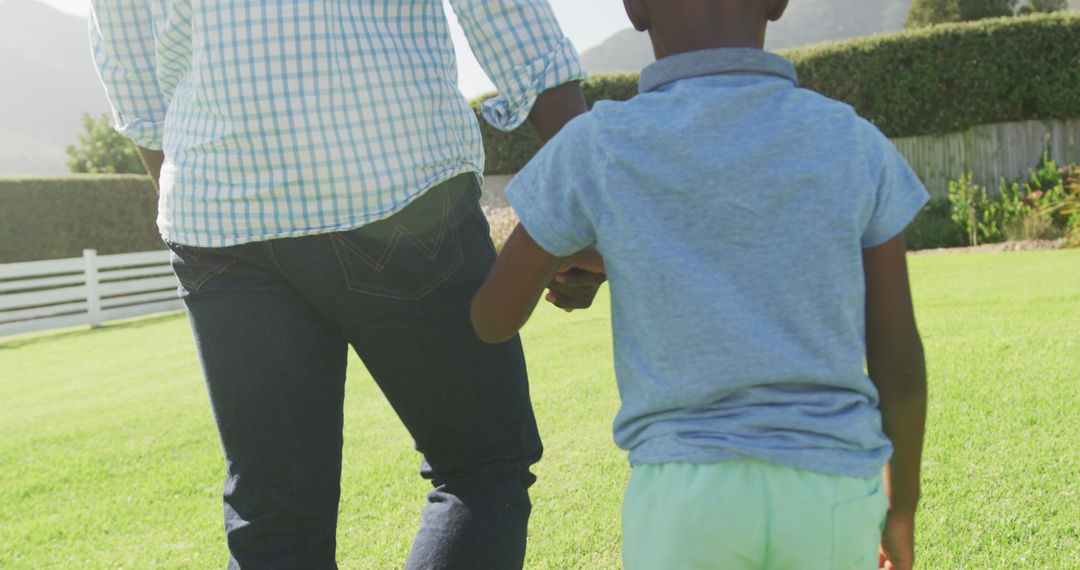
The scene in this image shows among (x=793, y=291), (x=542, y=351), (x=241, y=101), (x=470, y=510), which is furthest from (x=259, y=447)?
(x=542, y=351)

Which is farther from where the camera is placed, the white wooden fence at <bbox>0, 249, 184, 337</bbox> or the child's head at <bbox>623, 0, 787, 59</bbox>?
the white wooden fence at <bbox>0, 249, 184, 337</bbox>

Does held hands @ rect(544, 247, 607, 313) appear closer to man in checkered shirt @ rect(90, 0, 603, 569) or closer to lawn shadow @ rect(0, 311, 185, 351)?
man in checkered shirt @ rect(90, 0, 603, 569)

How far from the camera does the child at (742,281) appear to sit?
111cm

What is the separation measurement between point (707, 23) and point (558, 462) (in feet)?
8.21

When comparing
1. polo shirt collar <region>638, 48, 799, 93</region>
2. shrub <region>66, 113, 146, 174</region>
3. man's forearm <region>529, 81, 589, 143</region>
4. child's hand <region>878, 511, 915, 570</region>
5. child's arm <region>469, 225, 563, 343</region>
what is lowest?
shrub <region>66, 113, 146, 174</region>

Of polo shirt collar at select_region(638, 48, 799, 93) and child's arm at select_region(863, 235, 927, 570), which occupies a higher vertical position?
polo shirt collar at select_region(638, 48, 799, 93)

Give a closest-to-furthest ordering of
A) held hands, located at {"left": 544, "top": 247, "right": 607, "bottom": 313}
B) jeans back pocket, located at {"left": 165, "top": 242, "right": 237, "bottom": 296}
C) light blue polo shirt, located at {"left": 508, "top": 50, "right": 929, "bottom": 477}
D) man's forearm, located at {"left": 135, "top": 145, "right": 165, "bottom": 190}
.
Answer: light blue polo shirt, located at {"left": 508, "top": 50, "right": 929, "bottom": 477}, held hands, located at {"left": 544, "top": 247, "right": 607, "bottom": 313}, jeans back pocket, located at {"left": 165, "top": 242, "right": 237, "bottom": 296}, man's forearm, located at {"left": 135, "top": 145, "right": 165, "bottom": 190}

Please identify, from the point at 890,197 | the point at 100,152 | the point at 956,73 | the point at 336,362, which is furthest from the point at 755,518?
the point at 100,152

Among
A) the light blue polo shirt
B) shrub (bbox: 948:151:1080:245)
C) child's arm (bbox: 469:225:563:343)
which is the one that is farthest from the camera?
shrub (bbox: 948:151:1080:245)

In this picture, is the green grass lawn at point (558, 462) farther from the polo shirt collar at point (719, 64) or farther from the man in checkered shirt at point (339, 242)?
the polo shirt collar at point (719, 64)

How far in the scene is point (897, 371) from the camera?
3.98ft

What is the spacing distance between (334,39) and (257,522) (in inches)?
31.6

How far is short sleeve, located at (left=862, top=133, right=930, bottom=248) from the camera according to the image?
3.71 feet

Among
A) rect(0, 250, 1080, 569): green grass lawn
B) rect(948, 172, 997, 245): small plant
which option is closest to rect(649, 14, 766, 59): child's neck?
rect(0, 250, 1080, 569): green grass lawn
